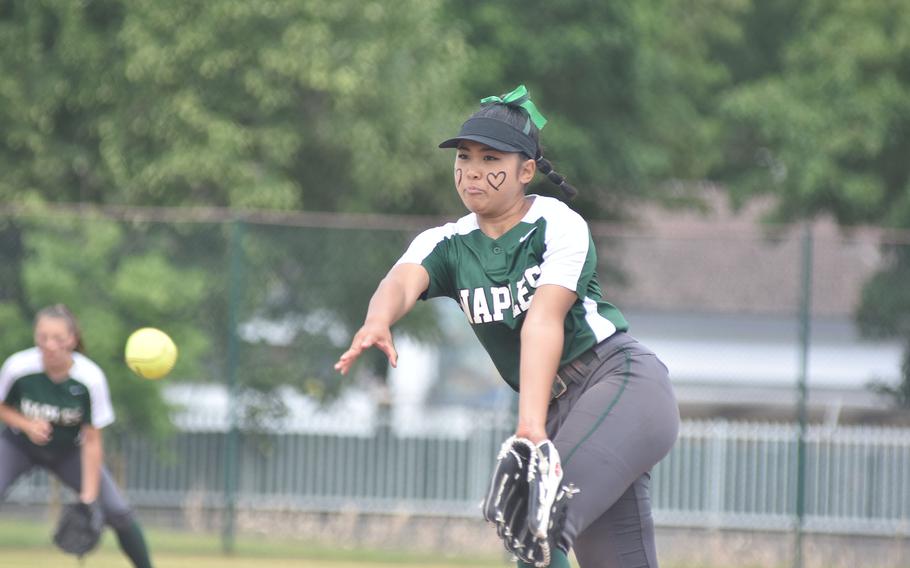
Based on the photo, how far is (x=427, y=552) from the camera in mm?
10914

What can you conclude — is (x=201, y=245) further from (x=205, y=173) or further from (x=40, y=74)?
(x=40, y=74)

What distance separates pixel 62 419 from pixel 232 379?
10.2 feet

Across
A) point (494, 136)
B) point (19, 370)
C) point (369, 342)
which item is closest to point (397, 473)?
point (19, 370)

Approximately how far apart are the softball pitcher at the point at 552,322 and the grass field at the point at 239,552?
20.8ft

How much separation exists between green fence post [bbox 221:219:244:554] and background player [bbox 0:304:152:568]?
2812mm

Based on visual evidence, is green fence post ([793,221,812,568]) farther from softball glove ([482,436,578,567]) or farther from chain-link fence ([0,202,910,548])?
softball glove ([482,436,578,567])

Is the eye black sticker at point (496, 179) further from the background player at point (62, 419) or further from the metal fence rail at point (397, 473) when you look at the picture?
the metal fence rail at point (397, 473)

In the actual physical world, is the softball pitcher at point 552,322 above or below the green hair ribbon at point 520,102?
below

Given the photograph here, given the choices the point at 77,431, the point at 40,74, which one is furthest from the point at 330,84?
the point at 77,431

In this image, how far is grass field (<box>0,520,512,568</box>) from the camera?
10391 millimetres

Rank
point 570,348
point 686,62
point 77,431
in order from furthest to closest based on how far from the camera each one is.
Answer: point 686,62
point 77,431
point 570,348

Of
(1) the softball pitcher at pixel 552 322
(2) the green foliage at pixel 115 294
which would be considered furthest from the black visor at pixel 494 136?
(2) the green foliage at pixel 115 294

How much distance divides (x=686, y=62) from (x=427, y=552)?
12047 millimetres

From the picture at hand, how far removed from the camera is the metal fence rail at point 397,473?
10.9m
